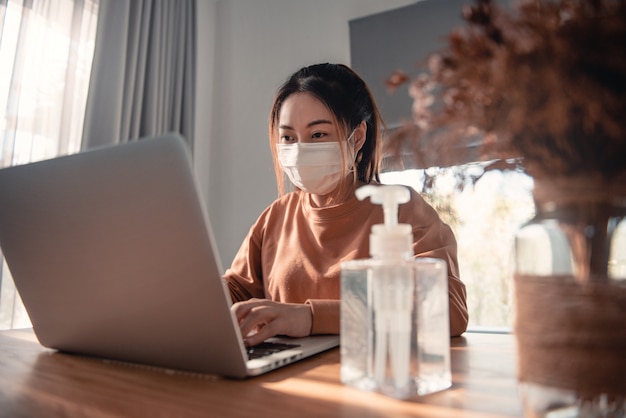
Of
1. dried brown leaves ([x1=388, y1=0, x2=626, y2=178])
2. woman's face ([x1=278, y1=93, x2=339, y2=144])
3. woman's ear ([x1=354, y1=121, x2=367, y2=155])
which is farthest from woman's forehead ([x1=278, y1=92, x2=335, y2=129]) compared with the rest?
dried brown leaves ([x1=388, y1=0, x2=626, y2=178])

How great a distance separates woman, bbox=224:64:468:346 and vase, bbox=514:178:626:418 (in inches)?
22.3

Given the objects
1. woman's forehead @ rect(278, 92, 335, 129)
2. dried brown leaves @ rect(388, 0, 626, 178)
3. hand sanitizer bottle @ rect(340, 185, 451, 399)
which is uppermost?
woman's forehead @ rect(278, 92, 335, 129)

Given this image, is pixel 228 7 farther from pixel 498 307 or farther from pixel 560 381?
pixel 560 381

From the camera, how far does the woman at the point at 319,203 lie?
1.06 m

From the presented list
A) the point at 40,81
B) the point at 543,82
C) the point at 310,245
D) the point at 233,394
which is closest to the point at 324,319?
the point at 233,394

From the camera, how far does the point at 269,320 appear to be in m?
0.70

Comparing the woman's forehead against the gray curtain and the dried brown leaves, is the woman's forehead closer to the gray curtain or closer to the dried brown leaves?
the dried brown leaves

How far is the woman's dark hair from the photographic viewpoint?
1.13 m

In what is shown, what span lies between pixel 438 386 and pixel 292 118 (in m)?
0.77

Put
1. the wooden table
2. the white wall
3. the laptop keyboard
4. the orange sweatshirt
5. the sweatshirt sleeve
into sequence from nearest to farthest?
the wooden table < the laptop keyboard < the sweatshirt sleeve < the orange sweatshirt < the white wall

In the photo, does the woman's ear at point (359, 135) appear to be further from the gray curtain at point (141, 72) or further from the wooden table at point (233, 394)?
the gray curtain at point (141, 72)

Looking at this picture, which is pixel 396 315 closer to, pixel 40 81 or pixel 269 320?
pixel 269 320

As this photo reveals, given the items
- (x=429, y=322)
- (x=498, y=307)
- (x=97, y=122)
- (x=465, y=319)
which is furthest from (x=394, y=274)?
(x=97, y=122)

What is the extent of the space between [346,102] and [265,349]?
688 millimetres
